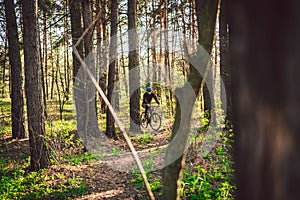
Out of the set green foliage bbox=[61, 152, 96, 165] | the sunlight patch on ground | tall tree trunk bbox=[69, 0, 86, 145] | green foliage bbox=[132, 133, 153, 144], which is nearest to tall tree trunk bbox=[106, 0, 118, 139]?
green foliage bbox=[132, 133, 153, 144]

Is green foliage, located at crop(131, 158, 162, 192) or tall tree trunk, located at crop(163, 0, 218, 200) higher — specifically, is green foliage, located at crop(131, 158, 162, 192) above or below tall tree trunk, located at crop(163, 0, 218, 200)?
below

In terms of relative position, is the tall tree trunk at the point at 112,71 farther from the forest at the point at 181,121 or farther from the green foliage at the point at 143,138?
the green foliage at the point at 143,138

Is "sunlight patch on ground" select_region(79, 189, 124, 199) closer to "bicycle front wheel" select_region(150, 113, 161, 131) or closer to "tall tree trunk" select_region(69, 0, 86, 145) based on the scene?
"tall tree trunk" select_region(69, 0, 86, 145)

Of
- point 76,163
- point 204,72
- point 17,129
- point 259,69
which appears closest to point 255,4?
point 259,69

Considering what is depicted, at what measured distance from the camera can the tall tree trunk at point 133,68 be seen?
504 inches

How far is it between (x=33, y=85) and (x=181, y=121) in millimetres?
7020

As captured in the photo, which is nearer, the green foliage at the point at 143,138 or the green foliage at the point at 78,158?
the green foliage at the point at 78,158

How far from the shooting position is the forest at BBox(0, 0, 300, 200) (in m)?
0.41

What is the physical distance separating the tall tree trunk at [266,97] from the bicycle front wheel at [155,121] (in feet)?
44.1

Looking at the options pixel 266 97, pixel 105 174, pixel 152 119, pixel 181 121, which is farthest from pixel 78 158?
pixel 266 97

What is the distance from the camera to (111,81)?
40.7 feet

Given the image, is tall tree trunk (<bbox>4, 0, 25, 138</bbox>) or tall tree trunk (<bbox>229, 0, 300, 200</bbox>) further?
tall tree trunk (<bbox>4, 0, 25, 138</bbox>)

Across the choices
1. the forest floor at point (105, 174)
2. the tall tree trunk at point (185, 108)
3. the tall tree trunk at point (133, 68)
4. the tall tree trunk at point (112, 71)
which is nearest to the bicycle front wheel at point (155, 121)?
the tall tree trunk at point (133, 68)

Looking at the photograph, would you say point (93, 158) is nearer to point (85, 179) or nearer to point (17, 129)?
point (85, 179)
